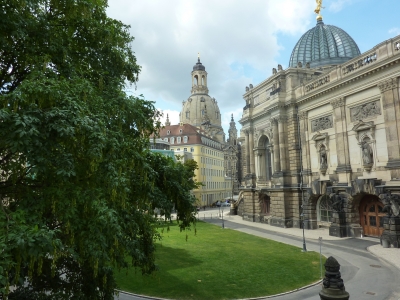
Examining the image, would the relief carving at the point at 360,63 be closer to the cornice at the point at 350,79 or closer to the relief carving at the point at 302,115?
the cornice at the point at 350,79

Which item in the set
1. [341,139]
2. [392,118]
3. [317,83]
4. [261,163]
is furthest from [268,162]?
[392,118]

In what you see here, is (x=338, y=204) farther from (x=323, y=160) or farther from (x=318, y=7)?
(x=318, y=7)

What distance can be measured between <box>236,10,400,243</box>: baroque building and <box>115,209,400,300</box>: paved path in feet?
7.02

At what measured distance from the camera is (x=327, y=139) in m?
34.4

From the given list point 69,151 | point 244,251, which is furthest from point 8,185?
point 244,251

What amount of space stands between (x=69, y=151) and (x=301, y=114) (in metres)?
34.9

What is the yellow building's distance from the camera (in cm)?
8705

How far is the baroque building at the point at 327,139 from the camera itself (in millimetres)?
27484

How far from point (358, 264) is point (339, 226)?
10034 millimetres

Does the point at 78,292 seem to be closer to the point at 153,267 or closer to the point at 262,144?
the point at 153,267

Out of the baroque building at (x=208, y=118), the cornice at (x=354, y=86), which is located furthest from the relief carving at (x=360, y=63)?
the baroque building at (x=208, y=118)

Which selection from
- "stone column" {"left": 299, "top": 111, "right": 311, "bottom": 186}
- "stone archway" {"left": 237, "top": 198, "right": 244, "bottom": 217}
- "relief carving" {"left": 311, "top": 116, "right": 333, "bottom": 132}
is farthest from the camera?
"stone archway" {"left": 237, "top": 198, "right": 244, "bottom": 217}

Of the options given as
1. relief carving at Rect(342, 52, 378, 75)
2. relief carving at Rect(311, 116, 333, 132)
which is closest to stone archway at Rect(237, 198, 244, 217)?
relief carving at Rect(311, 116, 333, 132)

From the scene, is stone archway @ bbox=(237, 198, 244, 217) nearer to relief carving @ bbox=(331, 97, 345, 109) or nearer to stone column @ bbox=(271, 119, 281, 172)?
stone column @ bbox=(271, 119, 281, 172)
